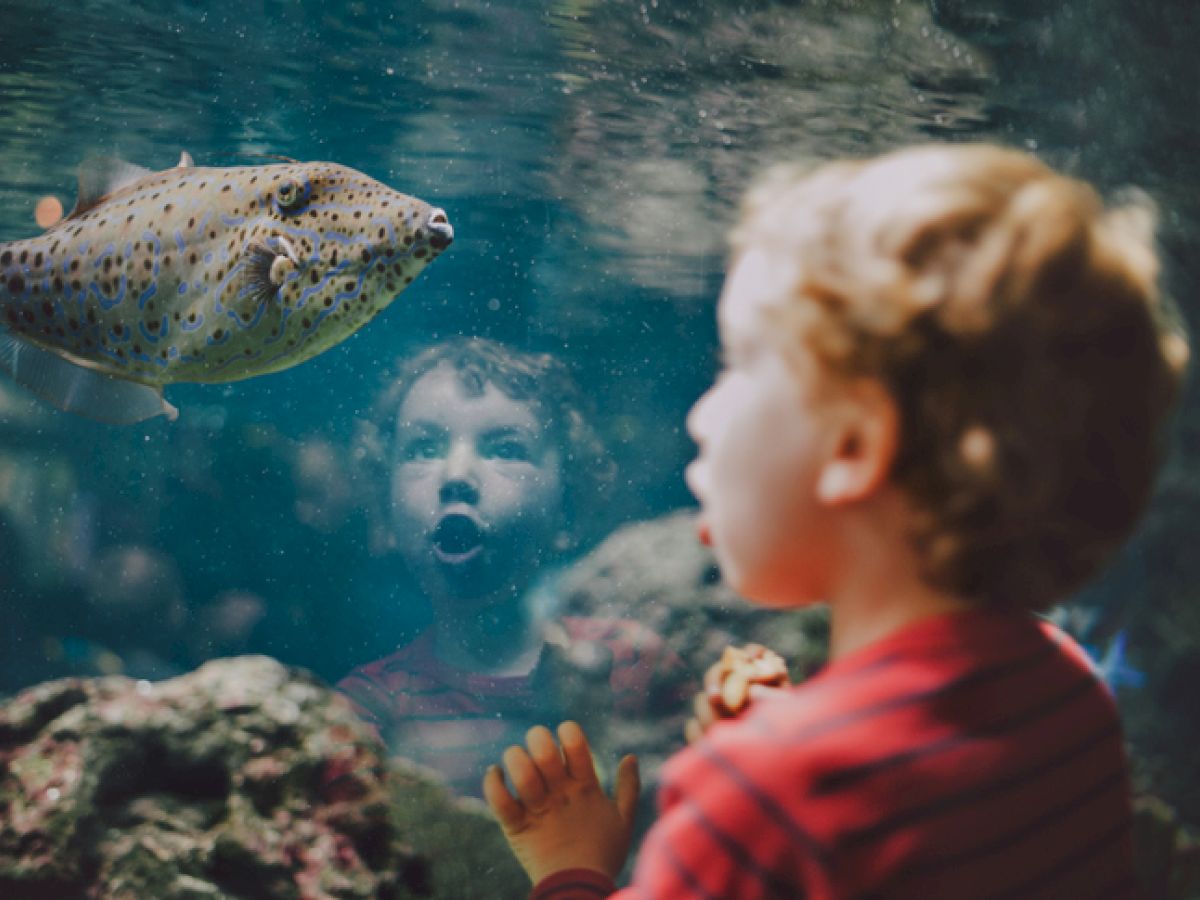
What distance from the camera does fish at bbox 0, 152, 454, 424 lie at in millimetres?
2754

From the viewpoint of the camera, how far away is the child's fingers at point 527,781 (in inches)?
81.3

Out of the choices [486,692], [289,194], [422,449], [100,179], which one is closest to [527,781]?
[289,194]

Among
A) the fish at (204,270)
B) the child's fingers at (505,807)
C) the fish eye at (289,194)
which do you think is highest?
the fish eye at (289,194)

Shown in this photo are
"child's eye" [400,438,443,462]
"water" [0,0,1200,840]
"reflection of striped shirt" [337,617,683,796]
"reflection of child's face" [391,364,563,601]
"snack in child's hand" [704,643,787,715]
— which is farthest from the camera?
"child's eye" [400,438,443,462]

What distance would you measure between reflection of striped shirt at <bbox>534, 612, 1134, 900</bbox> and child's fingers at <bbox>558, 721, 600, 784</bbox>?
880 mm

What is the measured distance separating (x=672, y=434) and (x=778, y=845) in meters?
21.5

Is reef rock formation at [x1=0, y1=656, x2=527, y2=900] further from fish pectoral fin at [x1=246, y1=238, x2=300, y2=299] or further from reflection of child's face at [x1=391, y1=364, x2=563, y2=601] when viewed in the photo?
reflection of child's face at [x1=391, y1=364, x2=563, y2=601]

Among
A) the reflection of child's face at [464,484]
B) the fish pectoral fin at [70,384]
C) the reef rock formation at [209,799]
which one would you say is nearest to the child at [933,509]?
the reef rock formation at [209,799]

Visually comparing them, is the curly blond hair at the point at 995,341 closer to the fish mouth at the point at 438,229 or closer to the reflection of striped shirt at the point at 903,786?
the reflection of striped shirt at the point at 903,786

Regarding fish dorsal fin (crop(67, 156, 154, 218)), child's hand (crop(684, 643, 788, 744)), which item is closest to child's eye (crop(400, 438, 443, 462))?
fish dorsal fin (crop(67, 156, 154, 218))

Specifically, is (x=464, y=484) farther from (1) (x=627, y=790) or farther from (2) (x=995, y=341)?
(2) (x=995, y=341)

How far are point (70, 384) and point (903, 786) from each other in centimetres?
339

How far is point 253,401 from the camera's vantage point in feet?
77.1

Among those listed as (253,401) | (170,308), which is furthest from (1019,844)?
(253,401)
